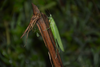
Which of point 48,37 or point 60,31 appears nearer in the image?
point 48,37

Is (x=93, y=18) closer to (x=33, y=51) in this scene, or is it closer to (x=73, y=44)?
(x=73, y=44)

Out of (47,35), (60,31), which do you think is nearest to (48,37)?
(47,35)

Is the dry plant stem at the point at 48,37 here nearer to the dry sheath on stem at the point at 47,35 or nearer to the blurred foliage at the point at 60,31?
the dry sheath on stem at the point at 47,35

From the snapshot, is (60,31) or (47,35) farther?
(60,31)

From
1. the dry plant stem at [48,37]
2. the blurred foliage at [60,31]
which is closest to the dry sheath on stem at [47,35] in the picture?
the dry plant stem at [48,37]

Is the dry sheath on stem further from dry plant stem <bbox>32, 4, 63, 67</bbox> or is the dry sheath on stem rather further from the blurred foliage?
the blurred foliage

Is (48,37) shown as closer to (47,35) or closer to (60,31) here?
(47,35)

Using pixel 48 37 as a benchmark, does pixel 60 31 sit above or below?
below

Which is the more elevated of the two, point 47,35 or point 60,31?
point 47,35
